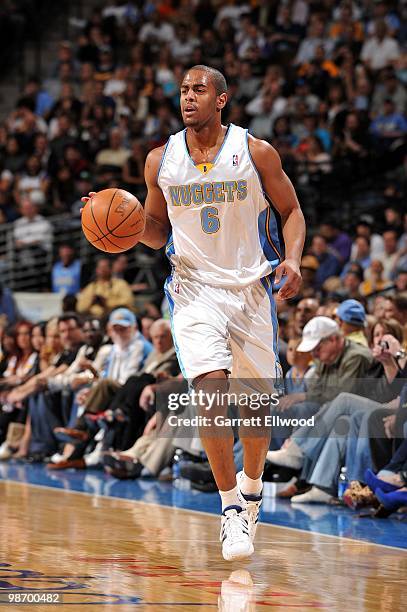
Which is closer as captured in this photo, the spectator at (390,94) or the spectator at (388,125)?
the spectator at (388,125)

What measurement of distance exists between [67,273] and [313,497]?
24.8 ft

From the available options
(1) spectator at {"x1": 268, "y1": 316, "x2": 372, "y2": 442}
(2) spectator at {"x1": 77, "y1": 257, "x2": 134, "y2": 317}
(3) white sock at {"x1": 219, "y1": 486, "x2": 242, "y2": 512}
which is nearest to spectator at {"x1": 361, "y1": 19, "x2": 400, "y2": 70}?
(2) spectator at {"x1": 77, "y1": 257, "x2": 134, "y2": 317}

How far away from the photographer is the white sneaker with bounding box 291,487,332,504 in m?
7.60

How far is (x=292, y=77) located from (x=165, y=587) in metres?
11.8

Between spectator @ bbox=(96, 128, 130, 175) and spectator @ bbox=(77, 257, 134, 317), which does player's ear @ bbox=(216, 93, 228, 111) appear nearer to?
spectator @ bbox=(77, 257, 134, 317)

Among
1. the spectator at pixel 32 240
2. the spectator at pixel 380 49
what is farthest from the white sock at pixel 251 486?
the spectator at pixel 380 49

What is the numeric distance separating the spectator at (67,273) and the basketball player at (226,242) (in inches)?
358

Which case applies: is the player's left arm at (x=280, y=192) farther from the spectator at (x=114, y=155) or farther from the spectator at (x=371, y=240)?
the spectator at (x=114, y=155)

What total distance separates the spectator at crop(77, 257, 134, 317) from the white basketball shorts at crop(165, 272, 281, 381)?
7.41 m

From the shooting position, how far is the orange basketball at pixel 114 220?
5.18 meters

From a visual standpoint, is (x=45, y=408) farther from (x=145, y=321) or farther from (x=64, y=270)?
(x=64, y=270)

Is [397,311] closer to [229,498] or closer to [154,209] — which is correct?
[154,209]

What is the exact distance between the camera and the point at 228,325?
5219 millimetres

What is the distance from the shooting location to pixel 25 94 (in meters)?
A: 18.5
